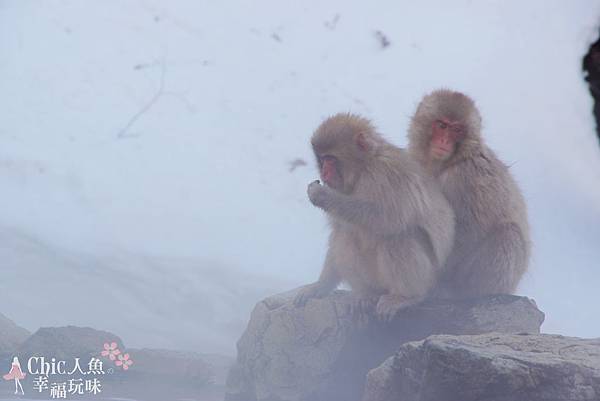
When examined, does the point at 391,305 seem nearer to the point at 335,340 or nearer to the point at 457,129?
the point at 335,340

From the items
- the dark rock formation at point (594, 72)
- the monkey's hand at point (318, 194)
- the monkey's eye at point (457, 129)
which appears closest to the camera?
the dark rock formation at point (594, 72)

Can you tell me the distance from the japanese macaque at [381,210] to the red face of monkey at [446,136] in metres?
0.15

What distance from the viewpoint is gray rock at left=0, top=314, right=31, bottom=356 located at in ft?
9.71

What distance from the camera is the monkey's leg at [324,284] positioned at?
3.11 m

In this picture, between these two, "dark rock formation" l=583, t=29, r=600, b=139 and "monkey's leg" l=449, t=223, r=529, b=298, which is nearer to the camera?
"dark rock formation" l=583, t=29, r=600, b=139

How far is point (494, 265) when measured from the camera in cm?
296

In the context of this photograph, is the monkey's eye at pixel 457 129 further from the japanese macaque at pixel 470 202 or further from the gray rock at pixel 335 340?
the gray rock at pixel 335 340

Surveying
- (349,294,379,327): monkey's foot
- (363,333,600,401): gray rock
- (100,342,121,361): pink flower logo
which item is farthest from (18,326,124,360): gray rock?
(363,333,600,401): gray rock

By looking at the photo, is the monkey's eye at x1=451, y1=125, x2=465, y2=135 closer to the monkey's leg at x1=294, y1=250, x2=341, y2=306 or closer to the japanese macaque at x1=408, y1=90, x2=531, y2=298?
the japanese macaque at x1=408, y1=90, x2=531, y2=298

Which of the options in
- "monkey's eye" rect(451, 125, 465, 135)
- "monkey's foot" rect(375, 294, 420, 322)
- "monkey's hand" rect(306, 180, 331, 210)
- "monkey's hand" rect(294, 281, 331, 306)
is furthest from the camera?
"monkey's hand" rect(294, 281, 331, 306)

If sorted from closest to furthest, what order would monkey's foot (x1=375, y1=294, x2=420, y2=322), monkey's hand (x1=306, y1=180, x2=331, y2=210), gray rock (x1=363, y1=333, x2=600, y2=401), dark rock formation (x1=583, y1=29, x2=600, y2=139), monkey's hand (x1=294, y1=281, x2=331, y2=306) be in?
dark rock formation (x1=583, y1=29, x2=600, y2=139), gray rock (x1=363, y1=333, x2=600, y2=401), monkey's hand (x1=306, y1=180, x2=331, y2=210), monkey's foot (x1=375, y1=294, x2=420, y2=322), monkey's hand (x1=294, y1=281, x2=331, y2=306)

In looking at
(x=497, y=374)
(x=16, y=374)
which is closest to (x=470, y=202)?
(x=497, y=374)

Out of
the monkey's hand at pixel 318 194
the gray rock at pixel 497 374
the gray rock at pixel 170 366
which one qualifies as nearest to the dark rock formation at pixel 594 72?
the gray rock at pixel 497 374

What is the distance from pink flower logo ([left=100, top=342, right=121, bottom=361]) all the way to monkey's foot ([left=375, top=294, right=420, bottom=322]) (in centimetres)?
105
